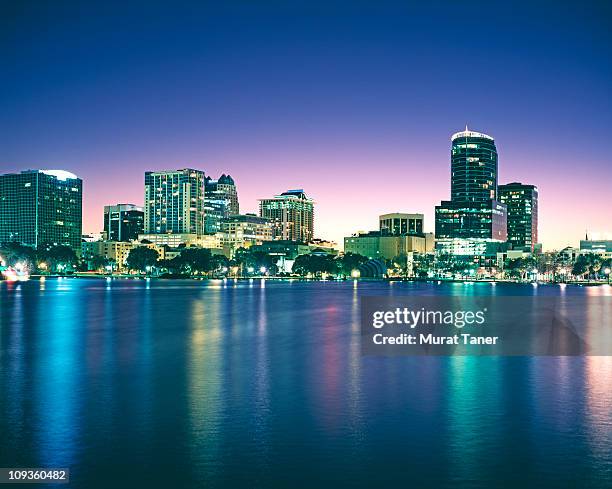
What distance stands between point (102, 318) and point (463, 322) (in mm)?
39207

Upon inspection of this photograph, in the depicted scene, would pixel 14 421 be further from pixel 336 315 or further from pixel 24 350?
pixel 336 315

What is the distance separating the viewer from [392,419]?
79.4 ft

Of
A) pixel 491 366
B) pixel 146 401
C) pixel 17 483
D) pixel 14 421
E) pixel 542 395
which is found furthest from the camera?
pixel 491 366

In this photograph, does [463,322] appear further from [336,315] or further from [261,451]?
[261,451]

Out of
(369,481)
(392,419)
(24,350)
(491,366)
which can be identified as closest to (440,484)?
(369,481)

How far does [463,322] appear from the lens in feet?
233

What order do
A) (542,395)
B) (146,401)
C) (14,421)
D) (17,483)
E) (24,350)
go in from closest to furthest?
(17,483)
(14,421)
(146,401)
(542,395)
(24,350)

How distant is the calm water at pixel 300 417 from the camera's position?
18.1 meters

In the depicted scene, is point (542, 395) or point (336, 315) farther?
point (336, 315)

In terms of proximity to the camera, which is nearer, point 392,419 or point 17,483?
point 17,483

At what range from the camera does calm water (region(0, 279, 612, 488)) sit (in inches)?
712

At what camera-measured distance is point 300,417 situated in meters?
24.2

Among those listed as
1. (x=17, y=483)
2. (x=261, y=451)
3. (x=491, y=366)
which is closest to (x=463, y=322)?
(x=491, y=366)

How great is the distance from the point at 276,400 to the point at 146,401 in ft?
17.4
